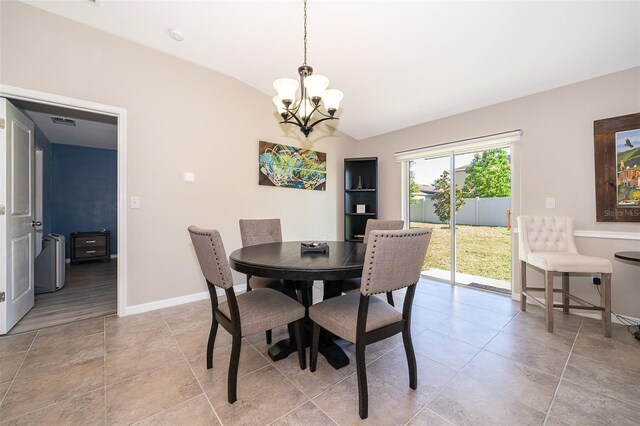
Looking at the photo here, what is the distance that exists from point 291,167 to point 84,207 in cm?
473

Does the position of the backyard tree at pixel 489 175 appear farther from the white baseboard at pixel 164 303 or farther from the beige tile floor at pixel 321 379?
the white baseboard at pixel 164 303

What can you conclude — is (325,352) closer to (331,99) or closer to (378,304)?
(378,304)

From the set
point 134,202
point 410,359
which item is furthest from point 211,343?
point 134,202

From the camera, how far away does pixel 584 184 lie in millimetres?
2553

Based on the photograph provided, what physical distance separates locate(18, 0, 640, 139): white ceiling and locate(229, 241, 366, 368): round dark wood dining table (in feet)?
6.44

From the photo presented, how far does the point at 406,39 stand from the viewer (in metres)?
2.36

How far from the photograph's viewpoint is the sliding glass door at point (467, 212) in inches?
128

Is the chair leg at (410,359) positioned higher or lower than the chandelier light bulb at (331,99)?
lower

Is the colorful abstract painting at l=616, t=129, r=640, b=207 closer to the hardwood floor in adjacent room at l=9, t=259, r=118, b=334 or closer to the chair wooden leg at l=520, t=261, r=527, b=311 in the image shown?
the chair wooden leg at l=520, t=261, r=527, b=311

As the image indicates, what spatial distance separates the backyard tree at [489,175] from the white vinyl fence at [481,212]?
76 mm

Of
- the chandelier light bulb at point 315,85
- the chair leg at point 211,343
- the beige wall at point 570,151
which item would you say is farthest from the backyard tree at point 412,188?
the chair leg at point 211,343

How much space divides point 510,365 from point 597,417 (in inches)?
17.9

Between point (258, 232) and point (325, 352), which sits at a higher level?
point (258, 232)

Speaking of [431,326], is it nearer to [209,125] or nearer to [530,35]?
[530,35]
